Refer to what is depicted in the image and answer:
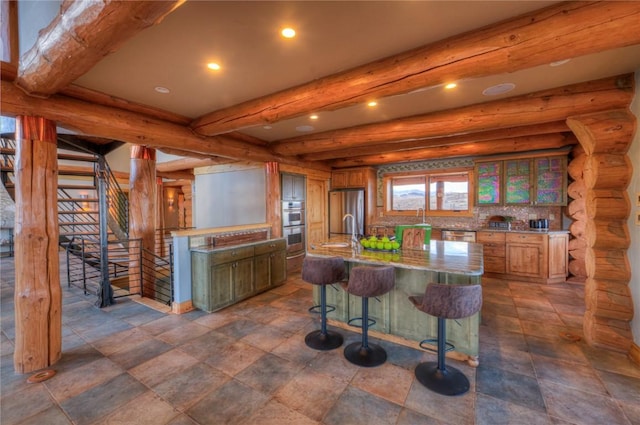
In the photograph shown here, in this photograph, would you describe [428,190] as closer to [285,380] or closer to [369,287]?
[369,287]

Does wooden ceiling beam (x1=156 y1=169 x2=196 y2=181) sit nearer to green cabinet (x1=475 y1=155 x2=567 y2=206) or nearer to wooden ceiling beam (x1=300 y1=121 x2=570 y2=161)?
wooden ceiling beam (x1=300 y1=121 x2=570 y2=161)

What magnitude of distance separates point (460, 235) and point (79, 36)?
5.99 metres

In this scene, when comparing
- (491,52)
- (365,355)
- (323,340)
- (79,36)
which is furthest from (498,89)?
(79,36)

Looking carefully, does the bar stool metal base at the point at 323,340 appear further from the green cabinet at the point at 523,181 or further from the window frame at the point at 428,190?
the green cabinet at the point at 523,181

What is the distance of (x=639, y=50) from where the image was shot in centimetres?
211

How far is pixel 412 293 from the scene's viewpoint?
2.69 meters

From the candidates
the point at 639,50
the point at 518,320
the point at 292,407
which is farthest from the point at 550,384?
the point at 639,50

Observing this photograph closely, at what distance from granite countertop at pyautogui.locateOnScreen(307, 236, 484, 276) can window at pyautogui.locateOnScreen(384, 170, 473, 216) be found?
2.85m

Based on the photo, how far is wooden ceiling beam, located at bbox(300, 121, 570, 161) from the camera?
3801 mm

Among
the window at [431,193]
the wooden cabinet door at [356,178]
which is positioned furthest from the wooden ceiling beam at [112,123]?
the window at [431,193]

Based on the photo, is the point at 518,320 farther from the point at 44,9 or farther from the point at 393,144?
the point at 44,9

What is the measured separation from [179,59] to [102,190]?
2.87 m

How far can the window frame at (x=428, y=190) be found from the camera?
582 cm

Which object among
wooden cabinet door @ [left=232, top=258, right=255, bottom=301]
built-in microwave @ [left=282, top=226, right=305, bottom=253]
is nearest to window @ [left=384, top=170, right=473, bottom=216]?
built-in microwave @ [left=282, top=226, right=305, bottom=253]
